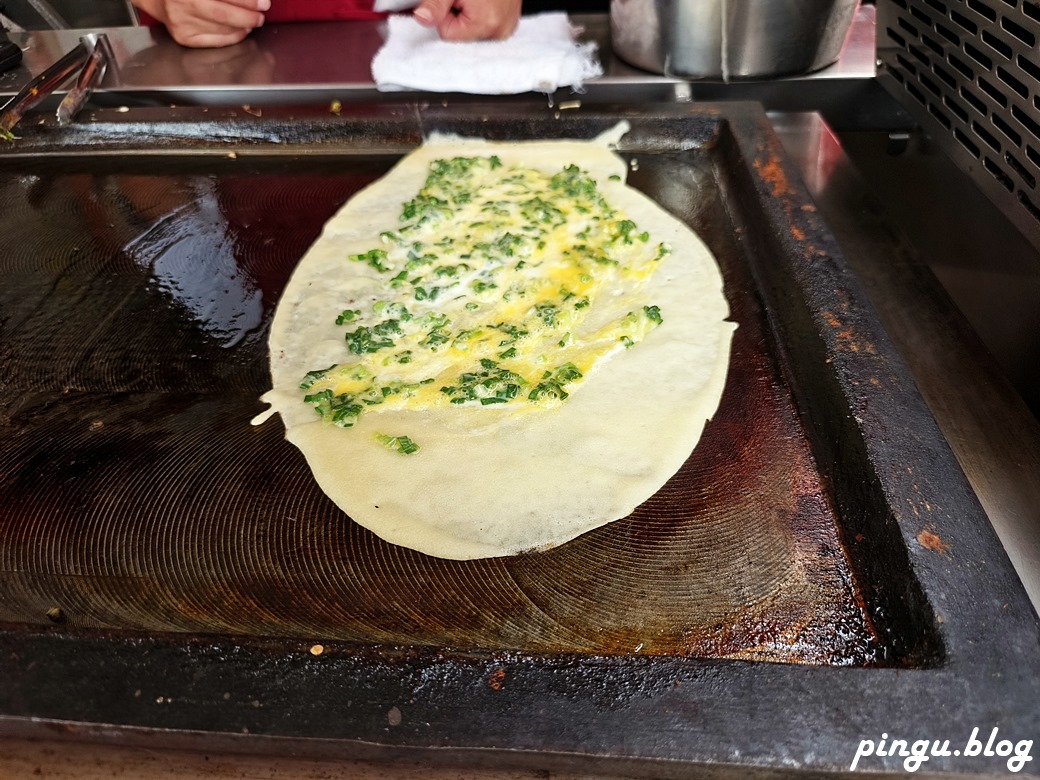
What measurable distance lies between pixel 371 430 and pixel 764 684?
32.5 inches

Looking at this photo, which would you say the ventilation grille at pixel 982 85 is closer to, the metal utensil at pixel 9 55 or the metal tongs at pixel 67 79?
the metal tongs at pixel 67 79

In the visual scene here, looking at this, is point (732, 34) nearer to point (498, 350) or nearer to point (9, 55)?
point (498, 350)

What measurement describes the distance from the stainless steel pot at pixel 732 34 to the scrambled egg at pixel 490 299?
538 millimetres

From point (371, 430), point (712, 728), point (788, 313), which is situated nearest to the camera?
point (712, 728)

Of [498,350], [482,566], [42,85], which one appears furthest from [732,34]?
[42,85]

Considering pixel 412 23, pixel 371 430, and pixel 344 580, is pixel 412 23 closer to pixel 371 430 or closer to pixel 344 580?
pixel 371 430

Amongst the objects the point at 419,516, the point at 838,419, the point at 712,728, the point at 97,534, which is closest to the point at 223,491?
Answer: the point at 97,534

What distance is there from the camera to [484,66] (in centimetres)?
232

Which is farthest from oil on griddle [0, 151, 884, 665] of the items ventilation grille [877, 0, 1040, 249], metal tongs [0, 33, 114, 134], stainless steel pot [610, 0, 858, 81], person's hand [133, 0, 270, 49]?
person's hand [133, 0, 270, 49]

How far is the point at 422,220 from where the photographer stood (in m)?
1.95

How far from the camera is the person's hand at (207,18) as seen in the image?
2723 mm

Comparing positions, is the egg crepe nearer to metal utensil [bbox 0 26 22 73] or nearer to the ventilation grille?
the ventilation grille

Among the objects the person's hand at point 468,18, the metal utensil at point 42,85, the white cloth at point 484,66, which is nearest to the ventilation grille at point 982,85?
the white cloth at point 484,66

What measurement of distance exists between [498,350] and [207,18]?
81.2 inches
